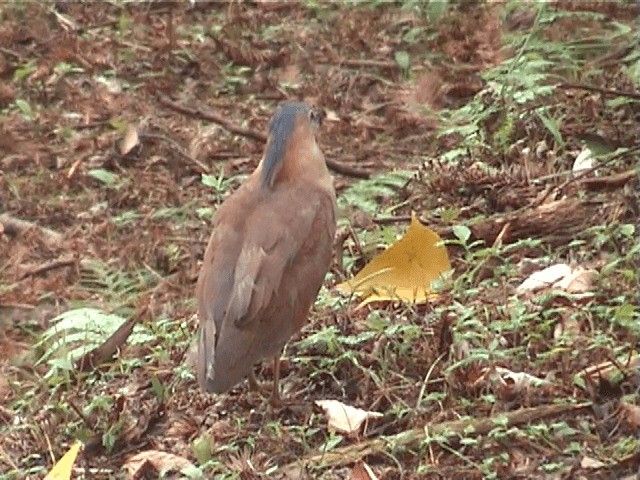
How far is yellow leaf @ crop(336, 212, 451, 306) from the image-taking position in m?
5.69

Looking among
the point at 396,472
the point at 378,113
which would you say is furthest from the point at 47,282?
the point at 396,472

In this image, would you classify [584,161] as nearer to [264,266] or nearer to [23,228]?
[264,266]

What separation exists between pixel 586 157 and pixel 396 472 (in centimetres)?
256

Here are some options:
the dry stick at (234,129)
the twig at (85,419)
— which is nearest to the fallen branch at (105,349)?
the twig at (85,419)

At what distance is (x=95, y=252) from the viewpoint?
767 centimetres

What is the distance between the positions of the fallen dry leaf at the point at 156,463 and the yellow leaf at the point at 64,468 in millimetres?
214

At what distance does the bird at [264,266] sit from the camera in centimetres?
491

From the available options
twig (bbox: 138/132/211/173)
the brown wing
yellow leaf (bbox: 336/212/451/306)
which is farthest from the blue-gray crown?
twig (bbox: 138/132/211/173)

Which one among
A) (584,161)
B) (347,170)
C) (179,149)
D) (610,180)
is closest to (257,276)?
(610,180)

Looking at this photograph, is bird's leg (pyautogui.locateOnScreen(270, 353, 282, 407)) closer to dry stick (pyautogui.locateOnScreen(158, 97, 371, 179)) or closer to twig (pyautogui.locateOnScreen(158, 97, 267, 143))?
dry stick (pyautogui.locateOnScreen(158, 97, 371, 179))

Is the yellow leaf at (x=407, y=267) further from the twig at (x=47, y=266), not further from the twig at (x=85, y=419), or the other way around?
the twig at (x=47, y=266)

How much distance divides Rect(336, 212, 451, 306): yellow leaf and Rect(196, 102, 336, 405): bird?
1.30 feet

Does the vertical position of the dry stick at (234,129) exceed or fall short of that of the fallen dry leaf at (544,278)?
it falls short

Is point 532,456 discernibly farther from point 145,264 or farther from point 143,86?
point 143,86
